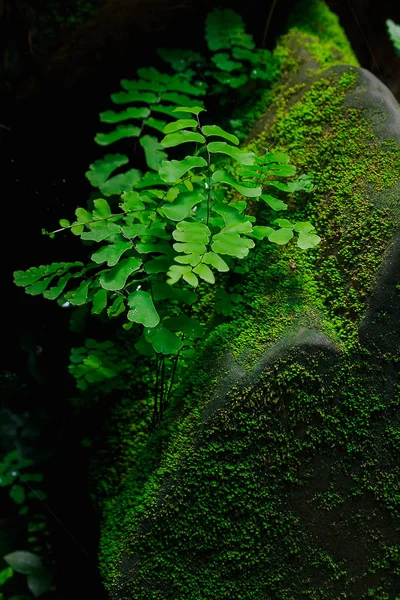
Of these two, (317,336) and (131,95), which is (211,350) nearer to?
(317,336)

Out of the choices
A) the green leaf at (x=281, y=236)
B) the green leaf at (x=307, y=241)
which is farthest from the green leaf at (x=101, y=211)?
the green leaf at (x=307, y=241)

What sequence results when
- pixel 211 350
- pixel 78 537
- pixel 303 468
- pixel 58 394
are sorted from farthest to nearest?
1. pixel 58 394
2. pixel 78 537
3. pixel 211 350
4. pixel 303 468

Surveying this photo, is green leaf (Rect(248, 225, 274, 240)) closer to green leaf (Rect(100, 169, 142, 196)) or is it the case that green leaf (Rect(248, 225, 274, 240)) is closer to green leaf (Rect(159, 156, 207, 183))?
green leaf (Rect(159, 156, 207, 183))

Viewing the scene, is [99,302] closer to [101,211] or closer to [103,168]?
[101,211]

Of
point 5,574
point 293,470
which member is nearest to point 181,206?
point 293,470

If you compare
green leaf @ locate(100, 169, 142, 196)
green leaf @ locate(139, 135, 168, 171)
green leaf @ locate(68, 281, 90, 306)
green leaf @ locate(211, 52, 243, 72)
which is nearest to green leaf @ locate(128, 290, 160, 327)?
green leaf @ locate(68, 281, 90, 306)

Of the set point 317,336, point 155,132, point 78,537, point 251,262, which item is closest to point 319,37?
point 155,132

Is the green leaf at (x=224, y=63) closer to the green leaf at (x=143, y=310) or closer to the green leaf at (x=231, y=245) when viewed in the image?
the green leaf at (x=231, y=245)
